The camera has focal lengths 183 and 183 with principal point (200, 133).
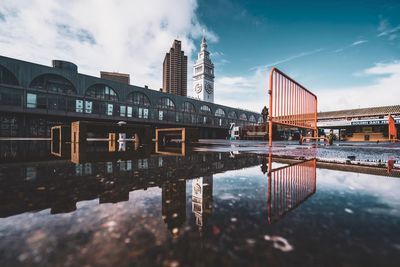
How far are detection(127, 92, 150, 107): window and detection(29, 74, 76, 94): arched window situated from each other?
8.28m

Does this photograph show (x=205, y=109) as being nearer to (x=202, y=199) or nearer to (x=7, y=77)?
(x=7, y=77)

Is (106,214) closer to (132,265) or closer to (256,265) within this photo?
(132,265)

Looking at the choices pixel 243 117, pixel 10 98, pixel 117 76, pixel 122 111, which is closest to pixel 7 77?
pixel 10 98

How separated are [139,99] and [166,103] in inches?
223

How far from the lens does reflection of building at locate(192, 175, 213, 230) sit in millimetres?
920

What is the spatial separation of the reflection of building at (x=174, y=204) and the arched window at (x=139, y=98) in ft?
107

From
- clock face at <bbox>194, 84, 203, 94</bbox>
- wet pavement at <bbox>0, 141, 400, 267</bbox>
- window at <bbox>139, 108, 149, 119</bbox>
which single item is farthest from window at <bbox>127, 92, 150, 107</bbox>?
clock face at <bbox>194, 84, 203, 94</bbox>

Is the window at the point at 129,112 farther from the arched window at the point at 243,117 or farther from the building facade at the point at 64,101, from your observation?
the arched window at the point at 243,117

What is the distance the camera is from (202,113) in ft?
143

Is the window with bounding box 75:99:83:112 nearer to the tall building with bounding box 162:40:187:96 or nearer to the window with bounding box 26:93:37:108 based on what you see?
the window with bounding box 26:93:37:108

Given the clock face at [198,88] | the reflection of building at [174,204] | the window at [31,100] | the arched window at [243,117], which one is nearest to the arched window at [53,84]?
the window at [31,100]

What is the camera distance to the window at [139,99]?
31594 millimetres

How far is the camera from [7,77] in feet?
68.3

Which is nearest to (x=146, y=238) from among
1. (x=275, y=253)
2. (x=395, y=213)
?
(x=275, y=253)
